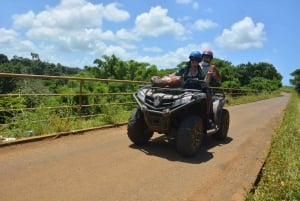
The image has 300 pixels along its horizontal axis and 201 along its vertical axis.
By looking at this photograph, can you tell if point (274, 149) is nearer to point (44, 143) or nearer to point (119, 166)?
point (119, 166)

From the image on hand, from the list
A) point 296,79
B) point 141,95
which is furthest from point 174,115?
point 296,79

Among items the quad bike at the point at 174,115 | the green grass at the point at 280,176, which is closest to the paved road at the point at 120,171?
the green grass at the point at 280,176

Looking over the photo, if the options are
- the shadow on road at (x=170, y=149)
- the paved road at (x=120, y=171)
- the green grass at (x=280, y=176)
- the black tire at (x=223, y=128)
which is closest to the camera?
the paved road at (x=120, y=171)

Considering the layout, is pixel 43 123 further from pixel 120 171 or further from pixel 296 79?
pixel 296 79

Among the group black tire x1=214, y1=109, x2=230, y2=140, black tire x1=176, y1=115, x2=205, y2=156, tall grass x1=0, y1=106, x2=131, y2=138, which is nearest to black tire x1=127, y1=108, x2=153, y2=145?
black tire x1=176, y1=115, x2=205, y2=156

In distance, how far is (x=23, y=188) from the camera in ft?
15.0

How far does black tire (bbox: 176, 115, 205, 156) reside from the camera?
655 centimetres

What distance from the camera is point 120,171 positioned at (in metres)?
5.60

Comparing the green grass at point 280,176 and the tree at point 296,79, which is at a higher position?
the tree at point 296,79

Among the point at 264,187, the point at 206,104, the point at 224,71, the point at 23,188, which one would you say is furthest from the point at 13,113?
the point at 224,71

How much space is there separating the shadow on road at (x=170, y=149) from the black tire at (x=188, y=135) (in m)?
0.16

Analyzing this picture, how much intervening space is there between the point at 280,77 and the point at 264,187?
10425 cm

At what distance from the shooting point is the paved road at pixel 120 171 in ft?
15.2

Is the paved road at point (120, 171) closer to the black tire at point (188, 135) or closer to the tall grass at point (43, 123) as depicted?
the black tire at point (188, 135)
